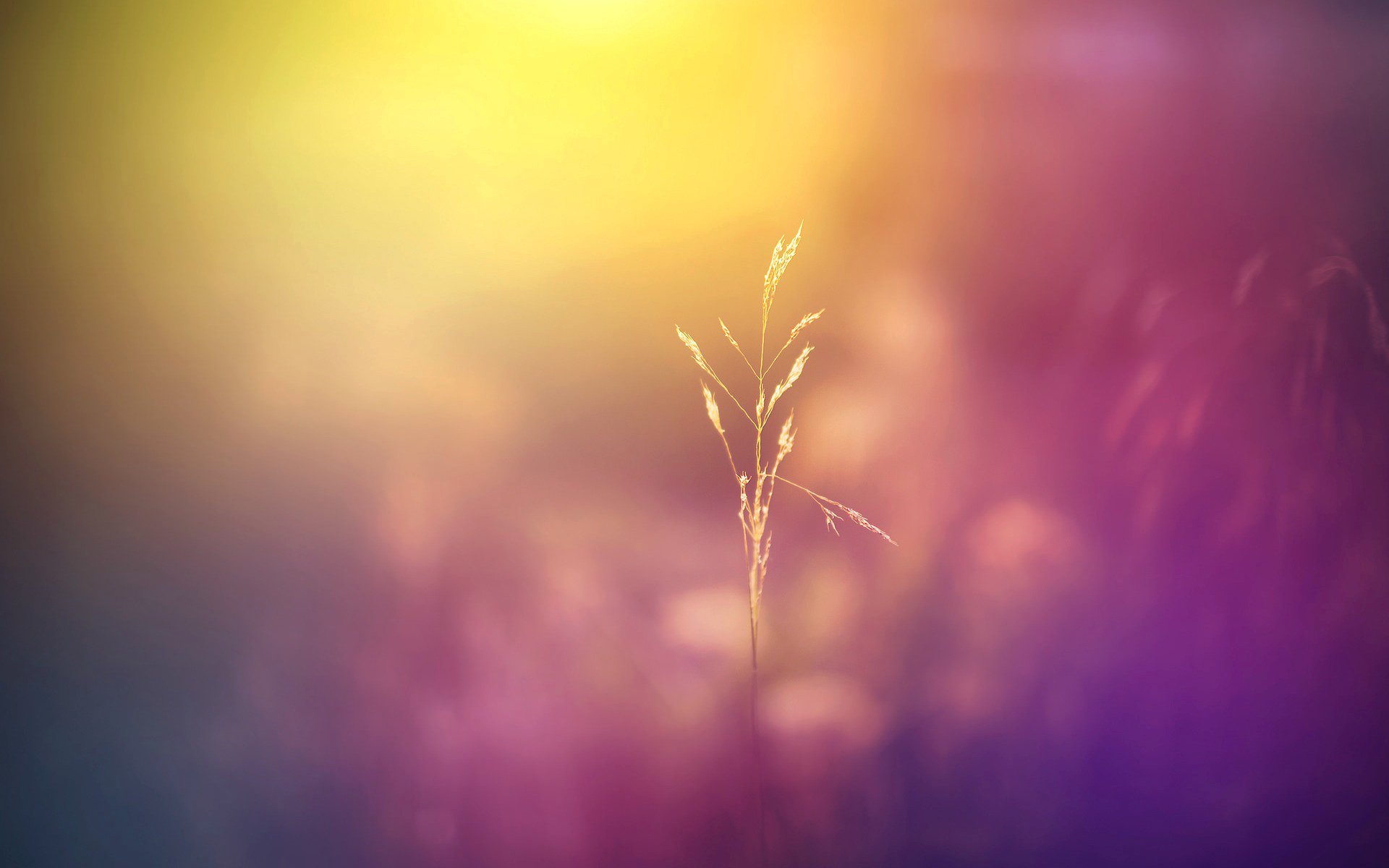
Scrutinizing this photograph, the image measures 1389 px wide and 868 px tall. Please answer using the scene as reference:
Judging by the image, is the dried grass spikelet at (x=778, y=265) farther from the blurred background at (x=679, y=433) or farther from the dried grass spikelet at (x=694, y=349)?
the dried grass spikelet at (x=694, y=349)

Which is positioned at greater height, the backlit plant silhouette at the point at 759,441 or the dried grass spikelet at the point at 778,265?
the dried grass spikelet at the point at 778,265

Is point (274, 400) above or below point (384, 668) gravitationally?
above

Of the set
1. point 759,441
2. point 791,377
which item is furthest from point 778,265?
point 759,441

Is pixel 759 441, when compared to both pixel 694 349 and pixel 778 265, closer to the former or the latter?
pixel 694 349

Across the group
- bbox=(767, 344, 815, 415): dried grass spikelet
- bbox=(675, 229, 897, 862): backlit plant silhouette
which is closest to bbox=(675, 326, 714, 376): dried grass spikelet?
bbox=(675, 229, 897, 862): backlit plant silhouette

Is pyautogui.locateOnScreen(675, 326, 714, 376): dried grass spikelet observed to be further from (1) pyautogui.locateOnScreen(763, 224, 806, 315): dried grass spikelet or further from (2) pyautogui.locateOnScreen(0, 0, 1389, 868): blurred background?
(1) pyautogui.locateOnScreen(763, 224, 806, 315): dried grass spikelet

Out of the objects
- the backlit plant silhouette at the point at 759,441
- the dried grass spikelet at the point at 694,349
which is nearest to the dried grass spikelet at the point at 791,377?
the backlit plant silhouette at the point at 759,441

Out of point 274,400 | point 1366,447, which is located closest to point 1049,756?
point 1366,447

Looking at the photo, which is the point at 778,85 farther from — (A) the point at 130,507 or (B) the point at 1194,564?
(A) the point at 130,507

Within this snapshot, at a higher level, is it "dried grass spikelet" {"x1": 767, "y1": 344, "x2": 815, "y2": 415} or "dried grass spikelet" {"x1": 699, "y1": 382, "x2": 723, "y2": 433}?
"dried grass spikelet" {"x1": 767, "y1": 344, "x2": 815, "y2": 415}
